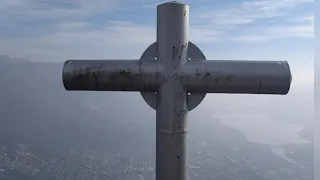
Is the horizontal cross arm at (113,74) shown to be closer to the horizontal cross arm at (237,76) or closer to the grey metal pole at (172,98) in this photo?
the grey metal pole at (172,98)

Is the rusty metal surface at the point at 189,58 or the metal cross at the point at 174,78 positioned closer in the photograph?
the metal cross at the point at 174,78

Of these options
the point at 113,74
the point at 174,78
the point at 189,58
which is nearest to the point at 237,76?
the point at 189,58

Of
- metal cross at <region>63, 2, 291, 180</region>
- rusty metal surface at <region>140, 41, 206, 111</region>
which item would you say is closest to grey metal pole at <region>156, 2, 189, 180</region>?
metal cross at <region>63, 2, 291, 180</region>

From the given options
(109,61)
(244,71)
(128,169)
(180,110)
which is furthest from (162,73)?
(128,169)

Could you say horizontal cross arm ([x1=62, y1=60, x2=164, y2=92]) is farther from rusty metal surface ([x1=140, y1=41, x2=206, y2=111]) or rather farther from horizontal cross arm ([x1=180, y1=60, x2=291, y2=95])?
horizontal cross arm ([x1=180, y1=60, x2=291, y2=95])

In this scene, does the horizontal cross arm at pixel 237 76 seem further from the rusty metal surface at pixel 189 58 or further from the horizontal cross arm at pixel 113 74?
the horizontal cross arm at pixel 113 74

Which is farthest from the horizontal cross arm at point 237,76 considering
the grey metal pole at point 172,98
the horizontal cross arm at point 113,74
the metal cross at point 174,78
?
the horizontal cross arm at point 113,74

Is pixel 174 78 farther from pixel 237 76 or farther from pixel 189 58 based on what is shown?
pixel 237 76
